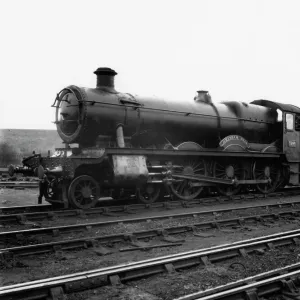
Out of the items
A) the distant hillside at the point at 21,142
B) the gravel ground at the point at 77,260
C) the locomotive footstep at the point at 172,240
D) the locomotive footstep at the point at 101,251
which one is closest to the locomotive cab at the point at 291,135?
the gravel ground at the point at 77,260

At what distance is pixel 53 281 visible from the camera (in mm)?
3711

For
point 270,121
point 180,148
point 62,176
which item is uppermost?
point 270,121

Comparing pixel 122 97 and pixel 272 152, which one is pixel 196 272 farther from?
pixel 272 152

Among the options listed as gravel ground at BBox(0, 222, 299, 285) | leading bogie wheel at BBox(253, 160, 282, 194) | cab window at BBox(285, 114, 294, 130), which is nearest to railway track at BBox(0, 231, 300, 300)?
gravel ground at BBox(0, 222, 299, 285)

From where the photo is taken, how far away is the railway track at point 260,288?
11.6ft

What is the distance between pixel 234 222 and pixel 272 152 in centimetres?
616

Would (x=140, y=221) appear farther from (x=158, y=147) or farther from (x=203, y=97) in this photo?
(x=203, y=97)

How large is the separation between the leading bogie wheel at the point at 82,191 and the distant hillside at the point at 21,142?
24957 millimetres

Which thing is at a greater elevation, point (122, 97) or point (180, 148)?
point (122, 97)

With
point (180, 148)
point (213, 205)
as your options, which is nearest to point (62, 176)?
point (180, 148)

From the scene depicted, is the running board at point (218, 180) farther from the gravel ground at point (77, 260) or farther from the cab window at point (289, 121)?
the gravel ground at point (77, 260)

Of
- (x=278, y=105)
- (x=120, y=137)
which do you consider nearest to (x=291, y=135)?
(x=278, y=105)

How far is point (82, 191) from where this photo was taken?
29.2 ft

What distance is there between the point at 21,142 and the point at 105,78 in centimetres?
3079
